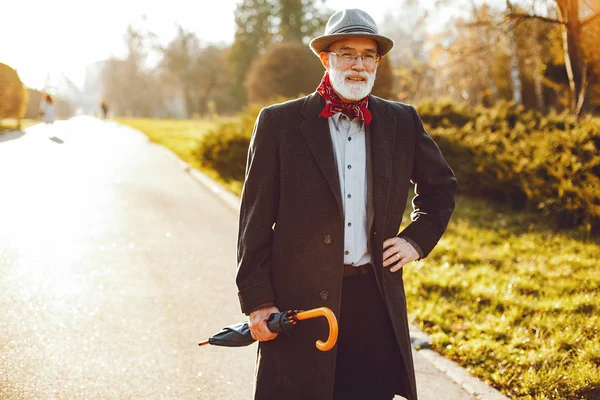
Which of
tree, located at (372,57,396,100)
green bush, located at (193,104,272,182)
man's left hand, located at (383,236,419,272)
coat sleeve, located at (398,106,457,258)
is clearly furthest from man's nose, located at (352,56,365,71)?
tree, located at (372,57,396,100)

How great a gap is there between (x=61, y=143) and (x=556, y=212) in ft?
57.8

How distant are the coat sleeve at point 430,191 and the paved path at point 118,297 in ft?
5.38

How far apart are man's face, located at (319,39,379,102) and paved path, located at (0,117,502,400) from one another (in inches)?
88.7

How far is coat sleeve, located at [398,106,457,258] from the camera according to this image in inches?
93.4

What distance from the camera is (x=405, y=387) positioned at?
2303 millimetres

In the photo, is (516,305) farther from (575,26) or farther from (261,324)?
(575,26)

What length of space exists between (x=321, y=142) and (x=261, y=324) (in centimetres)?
75

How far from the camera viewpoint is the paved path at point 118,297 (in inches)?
143

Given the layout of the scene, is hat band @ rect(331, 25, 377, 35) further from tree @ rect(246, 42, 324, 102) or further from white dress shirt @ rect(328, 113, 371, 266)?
tree @ rect(246, 42, 324, 102)

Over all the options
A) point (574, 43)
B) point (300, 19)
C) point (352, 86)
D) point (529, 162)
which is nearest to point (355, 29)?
point (352, 86)

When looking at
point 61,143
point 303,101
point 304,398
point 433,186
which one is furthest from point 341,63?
point 61,143

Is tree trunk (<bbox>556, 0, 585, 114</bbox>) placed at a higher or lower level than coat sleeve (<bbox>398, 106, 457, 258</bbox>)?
higher

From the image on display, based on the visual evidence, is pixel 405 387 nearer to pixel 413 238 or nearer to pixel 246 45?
pixel 413 238

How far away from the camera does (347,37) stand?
2.15 m
